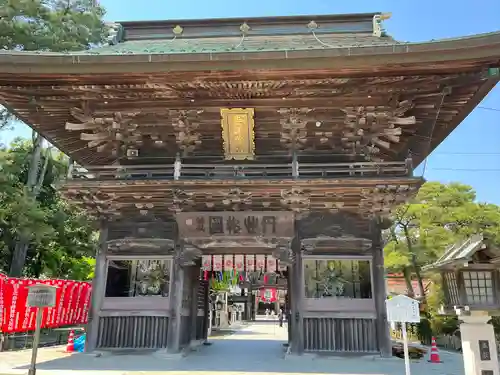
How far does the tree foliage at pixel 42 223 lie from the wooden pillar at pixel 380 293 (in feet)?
39.8

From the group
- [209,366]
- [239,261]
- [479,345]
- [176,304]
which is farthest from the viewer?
[239,261]

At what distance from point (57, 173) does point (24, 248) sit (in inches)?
201

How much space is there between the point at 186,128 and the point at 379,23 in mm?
7017

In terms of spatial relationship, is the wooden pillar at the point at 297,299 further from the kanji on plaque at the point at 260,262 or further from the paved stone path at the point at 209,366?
the kanji on plaque at the point at 260,262

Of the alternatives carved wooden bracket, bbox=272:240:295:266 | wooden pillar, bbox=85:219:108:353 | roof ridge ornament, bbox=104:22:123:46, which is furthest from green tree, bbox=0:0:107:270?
carved wooden bracket, bbox=272:240:295:266

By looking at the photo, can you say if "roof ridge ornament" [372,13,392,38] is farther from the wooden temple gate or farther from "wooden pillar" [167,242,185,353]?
"wooden pillar" [167,242,185,353]

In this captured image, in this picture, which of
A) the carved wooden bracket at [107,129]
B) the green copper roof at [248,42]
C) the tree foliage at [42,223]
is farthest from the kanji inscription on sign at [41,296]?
the tree foliage at [42,223]

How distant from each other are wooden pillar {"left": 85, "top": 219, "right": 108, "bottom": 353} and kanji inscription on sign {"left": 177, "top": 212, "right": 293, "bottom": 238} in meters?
2.31

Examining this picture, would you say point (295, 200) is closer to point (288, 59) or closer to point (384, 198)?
point (384, 198)

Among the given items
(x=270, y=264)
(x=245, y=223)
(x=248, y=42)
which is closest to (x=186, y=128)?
(x=245, y=223)

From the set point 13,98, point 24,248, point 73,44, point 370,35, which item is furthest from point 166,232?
point 73,44

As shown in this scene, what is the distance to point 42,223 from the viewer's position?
17.3 meters

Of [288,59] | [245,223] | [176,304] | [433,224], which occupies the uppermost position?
[288,59]

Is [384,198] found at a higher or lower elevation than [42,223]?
lower
